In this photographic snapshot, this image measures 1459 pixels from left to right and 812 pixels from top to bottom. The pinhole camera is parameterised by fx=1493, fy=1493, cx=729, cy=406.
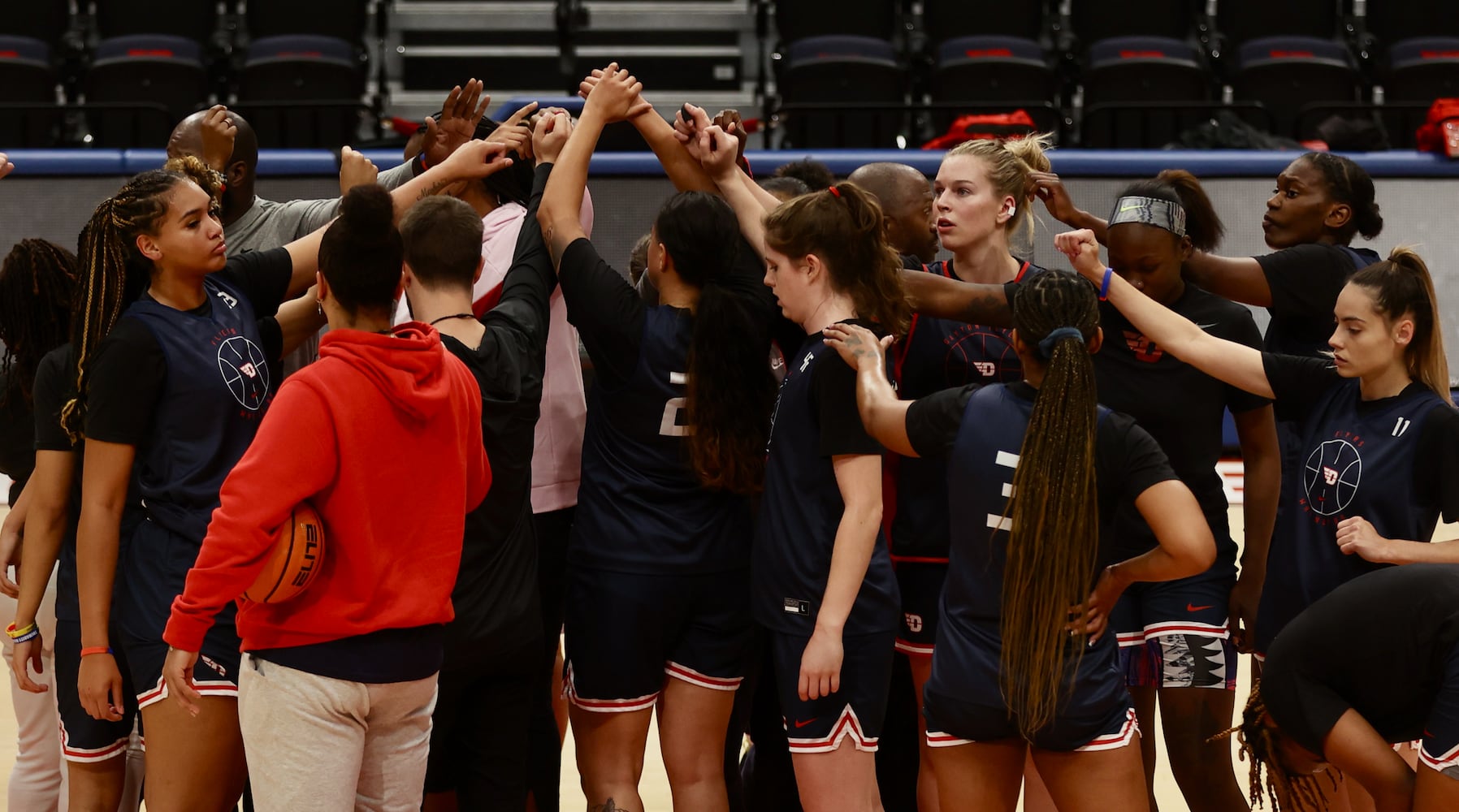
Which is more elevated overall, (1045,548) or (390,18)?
(390,18)

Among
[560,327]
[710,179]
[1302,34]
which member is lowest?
[560,327]

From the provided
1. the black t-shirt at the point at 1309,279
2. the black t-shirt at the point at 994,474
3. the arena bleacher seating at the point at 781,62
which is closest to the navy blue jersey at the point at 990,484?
the black t-shirt at the point at 994,474

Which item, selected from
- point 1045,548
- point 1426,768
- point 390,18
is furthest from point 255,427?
point 390,18

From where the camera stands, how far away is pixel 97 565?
9.13 ft

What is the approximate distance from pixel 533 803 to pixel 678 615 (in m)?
0.79

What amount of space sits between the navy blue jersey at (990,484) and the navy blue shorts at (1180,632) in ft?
2.29

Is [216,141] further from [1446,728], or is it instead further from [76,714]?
[1446,728]

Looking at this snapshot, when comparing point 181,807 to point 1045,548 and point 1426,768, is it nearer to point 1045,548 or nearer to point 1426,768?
point 1045,548

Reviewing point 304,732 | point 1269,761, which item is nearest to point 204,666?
point 304,732

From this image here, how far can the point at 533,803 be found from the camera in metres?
3.68

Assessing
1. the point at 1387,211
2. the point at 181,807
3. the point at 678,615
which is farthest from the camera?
the point at 1387,211

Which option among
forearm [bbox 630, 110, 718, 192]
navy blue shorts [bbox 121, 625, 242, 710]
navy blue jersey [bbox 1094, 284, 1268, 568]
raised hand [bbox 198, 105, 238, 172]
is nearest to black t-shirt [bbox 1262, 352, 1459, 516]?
navy blue jersey [bbox 1094, 284, 1268, 568]

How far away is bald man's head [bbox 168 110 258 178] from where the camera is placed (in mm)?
3770

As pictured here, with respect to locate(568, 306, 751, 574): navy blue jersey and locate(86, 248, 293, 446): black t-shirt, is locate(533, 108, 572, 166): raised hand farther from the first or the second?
locate(86, 248, 293, 446): black t-shirt
